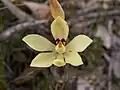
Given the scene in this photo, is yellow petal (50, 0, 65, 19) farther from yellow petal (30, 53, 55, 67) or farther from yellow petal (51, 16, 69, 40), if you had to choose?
yellow petal (30, 53, 55, 67)

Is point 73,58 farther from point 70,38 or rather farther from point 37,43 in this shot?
point 70,38

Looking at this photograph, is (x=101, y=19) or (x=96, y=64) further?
(x=101, y=19)

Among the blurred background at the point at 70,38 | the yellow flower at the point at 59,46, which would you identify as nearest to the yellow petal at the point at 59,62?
the yellow flower at the point at 59,46

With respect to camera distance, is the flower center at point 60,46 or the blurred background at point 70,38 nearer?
the flower center at point 60,46

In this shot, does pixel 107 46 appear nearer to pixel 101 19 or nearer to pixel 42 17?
pixel 101 19

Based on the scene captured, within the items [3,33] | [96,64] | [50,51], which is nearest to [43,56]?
[50,51]

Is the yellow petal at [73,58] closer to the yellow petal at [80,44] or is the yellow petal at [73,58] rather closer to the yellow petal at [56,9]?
the yellow petal at [80,44]

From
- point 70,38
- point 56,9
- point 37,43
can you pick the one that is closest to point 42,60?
point 37,43
